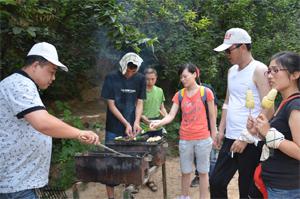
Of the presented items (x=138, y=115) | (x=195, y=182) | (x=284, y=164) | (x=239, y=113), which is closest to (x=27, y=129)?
(x=284, y=164)

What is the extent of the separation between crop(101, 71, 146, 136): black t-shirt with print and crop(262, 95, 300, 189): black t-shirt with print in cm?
262

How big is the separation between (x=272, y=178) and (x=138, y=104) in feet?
8.95

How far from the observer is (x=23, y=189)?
258cm

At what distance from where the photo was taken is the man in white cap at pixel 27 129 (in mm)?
2461

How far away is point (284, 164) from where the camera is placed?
259cm

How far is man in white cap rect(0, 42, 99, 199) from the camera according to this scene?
2461 millimetres

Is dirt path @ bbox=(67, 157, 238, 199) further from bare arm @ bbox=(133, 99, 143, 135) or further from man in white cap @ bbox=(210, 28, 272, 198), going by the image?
man in white cap @ bbox=(210, 28, 272, 198)

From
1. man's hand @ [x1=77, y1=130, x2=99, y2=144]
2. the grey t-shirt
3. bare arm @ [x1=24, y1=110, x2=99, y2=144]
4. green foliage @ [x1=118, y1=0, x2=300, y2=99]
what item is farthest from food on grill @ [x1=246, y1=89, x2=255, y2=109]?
green foliage @ [x1=118, y1=0, x2=300, y2=99]

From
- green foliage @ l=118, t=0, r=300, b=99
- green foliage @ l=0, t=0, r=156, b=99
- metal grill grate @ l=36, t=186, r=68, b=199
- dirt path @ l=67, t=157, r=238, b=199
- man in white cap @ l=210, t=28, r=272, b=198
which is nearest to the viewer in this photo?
man in white cap @ l=210, t=28, r=272, b=198

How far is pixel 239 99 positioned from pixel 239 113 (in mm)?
141

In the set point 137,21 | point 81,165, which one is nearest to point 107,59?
point 137,21

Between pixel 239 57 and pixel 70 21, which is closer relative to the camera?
pixel 239 57

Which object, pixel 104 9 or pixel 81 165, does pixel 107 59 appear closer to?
pixel 104 9

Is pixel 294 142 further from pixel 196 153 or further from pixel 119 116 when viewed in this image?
pixel 119 116
